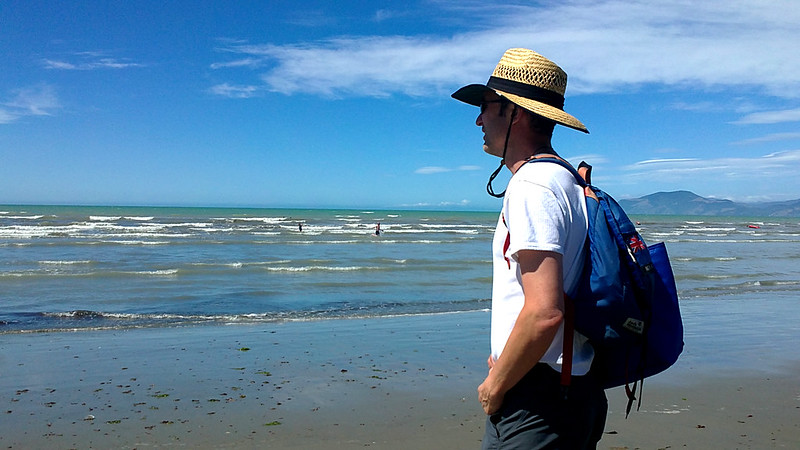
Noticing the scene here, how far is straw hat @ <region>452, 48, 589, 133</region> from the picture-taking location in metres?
2.00

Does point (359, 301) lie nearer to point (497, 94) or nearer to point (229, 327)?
point (229, 327)

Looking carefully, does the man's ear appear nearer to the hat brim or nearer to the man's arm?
the hat brim

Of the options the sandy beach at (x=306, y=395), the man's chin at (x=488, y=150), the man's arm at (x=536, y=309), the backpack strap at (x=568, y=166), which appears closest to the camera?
the man's arm at (x=536, y=309)

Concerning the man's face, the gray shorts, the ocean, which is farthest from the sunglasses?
the ocean

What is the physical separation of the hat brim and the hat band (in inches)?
0.7

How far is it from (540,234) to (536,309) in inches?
7.9

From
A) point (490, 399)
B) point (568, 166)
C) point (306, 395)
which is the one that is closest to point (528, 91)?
point (568, 166)

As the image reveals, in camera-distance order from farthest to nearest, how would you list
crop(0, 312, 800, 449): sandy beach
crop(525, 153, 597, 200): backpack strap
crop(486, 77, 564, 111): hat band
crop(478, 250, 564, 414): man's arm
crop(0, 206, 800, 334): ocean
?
crop(0, 206, 800, 334): ocean < crop(0, 312, 800, 449): sandy beach < crop(486, 77, 564, 111): hat band < crop(525, 153, 597, 200): backpack strap < crop(478, 250, 564, 414): man's arm

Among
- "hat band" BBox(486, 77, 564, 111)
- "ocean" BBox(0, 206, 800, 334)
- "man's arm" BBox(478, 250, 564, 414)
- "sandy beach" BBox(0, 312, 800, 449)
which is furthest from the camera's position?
"ocean" BBox(0, 206, 800, 334)

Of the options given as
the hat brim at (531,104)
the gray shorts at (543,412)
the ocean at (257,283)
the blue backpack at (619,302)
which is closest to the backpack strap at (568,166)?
the blue backpack at (619,302)

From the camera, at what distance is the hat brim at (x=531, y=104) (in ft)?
6.41

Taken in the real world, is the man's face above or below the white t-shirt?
above

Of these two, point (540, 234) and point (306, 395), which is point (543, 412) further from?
point (306, 395)

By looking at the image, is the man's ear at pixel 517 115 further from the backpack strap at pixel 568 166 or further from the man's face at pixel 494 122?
the backpack strap at pixel 568 166
